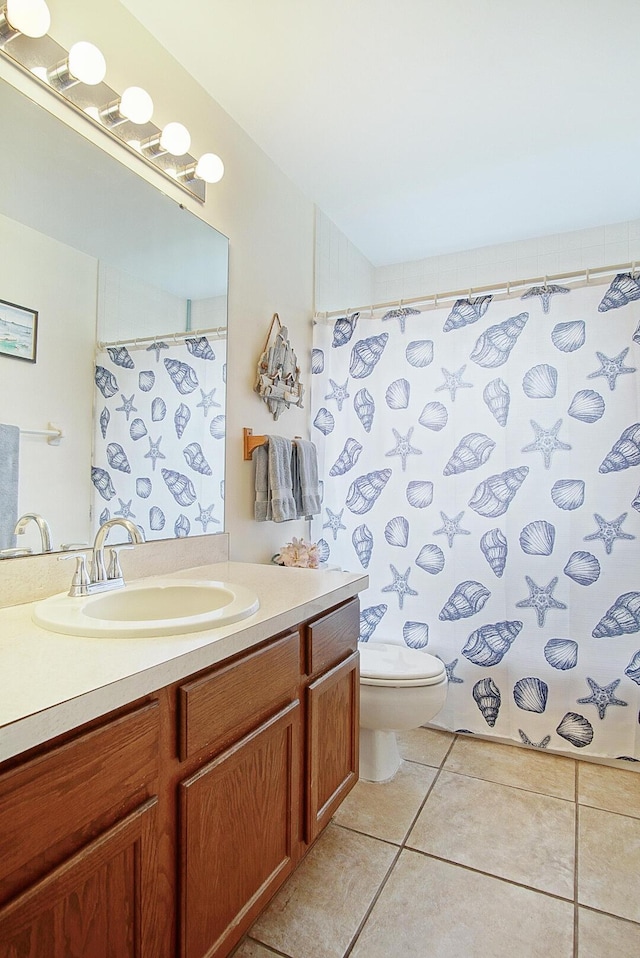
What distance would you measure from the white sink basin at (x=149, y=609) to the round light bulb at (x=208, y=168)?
50.0 inches

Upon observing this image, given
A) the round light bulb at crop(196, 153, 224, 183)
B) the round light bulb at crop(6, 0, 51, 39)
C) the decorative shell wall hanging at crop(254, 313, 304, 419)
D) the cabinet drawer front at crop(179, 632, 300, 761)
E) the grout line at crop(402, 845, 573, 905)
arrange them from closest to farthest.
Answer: the cabinet drawer front at crop(179, 632, 300, 761)
the round light bulb at crop(6, 0, 51, 39)
the grout line at crop(402, 845, 573, 905)
the round light bulb at crop(196, 153, 224, 183)
the decorative shell wall hanging at crop(254, 313, 304, 419)

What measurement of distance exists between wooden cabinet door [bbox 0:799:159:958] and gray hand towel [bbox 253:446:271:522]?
4.03 ft

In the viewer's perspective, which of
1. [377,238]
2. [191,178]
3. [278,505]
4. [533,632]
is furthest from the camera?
[377,238]

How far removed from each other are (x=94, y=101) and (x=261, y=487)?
1.25 m

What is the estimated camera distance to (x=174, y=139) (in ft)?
5.21

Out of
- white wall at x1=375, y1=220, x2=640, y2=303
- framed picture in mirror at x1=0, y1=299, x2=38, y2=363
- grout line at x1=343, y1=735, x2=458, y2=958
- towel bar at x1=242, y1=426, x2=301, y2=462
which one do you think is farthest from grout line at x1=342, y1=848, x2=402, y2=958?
white wall at x1=375, y1=220, x2=640, y2=303

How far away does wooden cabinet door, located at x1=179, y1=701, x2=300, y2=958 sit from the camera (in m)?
0.96

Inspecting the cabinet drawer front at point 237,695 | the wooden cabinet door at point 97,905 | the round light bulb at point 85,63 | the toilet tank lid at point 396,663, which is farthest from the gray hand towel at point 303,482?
the wooden cabinet door at point 97,905

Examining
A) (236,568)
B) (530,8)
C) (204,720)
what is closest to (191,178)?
(530,8)

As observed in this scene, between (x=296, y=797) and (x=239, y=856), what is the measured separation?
236 millimetres

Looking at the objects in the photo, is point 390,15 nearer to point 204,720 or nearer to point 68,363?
point 68,363

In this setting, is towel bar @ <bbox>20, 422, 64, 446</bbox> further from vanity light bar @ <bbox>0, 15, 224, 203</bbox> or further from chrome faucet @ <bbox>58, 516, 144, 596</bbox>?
vanity light bar @ <bbox>0, 15, 224, 203</bbox>

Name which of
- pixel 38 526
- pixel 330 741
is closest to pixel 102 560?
pixel 38 526

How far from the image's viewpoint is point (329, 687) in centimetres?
145
